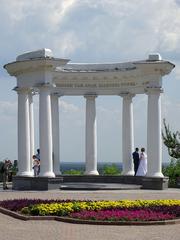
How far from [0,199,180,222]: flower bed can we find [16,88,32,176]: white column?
17.8m

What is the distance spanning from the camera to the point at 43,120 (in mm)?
44594

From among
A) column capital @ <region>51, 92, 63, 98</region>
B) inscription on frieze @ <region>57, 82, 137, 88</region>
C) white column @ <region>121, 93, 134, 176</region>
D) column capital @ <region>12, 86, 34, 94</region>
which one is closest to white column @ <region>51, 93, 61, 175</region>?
column capital @ <region>51, 92, 63, 98</region>

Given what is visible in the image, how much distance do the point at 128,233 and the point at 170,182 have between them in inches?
1290

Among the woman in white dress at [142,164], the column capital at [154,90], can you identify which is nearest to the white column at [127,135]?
the woman in white dress at [142,164]

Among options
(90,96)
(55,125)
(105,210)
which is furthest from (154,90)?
(105,210)

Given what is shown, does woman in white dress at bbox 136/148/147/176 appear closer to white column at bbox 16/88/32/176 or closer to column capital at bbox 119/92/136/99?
column capital at bbox 119/92/136/99

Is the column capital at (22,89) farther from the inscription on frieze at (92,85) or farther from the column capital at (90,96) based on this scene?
the column capital at (90,96)

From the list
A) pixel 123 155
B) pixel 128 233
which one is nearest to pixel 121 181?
pixel 123 155

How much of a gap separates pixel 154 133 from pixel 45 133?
814 cm

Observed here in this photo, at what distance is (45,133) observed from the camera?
146 feet

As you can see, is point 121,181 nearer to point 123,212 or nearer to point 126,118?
point 126,118

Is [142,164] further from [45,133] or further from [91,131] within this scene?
[45,133]

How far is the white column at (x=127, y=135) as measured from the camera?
173 ft

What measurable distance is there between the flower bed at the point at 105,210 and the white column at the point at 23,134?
1776 cm
